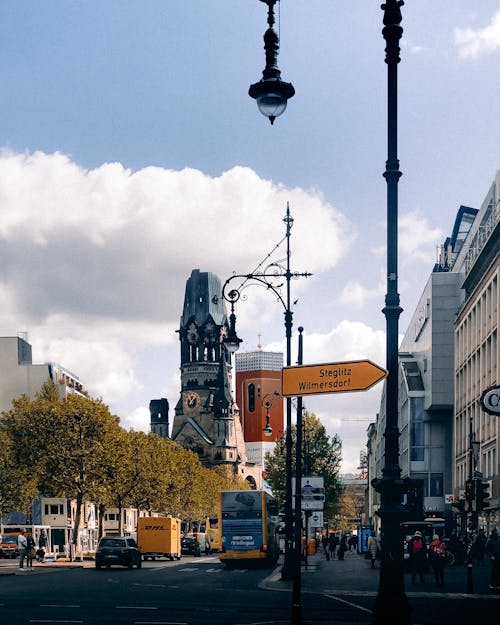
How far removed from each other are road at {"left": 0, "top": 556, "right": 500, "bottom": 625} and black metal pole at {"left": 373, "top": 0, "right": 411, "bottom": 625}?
16.6 feet

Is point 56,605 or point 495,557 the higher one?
point 495,557

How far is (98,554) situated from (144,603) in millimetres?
29085

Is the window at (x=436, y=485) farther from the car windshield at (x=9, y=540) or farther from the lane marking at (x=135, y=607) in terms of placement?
the lane marking at (x=135, y=607)

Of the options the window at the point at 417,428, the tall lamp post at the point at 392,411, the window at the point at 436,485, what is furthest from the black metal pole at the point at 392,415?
the window at the point at 417,428

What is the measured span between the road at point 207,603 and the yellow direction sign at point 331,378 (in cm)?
456

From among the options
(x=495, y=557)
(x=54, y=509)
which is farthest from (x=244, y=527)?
(x=54, y=509)

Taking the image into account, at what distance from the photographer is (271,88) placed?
14.5 metres

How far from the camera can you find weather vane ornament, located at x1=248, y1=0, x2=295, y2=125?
1455 centimetres

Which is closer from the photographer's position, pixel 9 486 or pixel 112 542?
pixel 112 542

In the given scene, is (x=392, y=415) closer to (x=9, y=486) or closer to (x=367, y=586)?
(x=367, y=586)

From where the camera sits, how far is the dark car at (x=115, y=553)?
5606 cm

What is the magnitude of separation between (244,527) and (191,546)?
125 ft

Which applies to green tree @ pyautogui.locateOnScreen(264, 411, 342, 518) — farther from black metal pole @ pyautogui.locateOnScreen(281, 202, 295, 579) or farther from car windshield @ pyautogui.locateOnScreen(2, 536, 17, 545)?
black metal pole @ pyautogui.locateOnScreen(281, 202, 295, 579)

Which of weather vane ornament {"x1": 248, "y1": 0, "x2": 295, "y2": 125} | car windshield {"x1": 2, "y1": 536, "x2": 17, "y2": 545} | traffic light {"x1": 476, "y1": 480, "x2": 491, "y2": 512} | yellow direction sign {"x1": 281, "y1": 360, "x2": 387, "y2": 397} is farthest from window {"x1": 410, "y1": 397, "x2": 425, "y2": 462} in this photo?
weather vane ornament {"x1": 248, "y1": 0, "x2": 295, "y2": 125}
